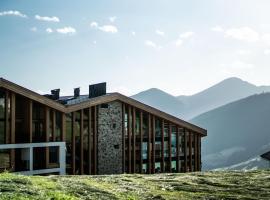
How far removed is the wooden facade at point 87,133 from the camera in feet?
120

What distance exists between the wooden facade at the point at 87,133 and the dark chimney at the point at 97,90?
2.96m

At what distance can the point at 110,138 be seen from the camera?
4412 cm

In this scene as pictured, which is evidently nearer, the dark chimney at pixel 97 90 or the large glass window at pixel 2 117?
the large glass window at pixel 2 117

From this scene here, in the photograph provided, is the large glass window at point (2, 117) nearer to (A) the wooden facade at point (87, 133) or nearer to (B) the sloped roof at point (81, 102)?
(A) the wooden facade at point (87, 133)

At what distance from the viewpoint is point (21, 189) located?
527 inches

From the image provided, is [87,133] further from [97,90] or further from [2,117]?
[2,117]

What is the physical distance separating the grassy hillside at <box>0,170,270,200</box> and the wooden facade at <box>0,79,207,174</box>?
1977 cm

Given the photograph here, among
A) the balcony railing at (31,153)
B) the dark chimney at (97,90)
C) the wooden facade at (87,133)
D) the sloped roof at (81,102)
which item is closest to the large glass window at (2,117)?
the wooden facade at (87,133)

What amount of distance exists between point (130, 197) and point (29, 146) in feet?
79.0

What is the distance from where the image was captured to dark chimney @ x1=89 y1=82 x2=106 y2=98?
1845 inches

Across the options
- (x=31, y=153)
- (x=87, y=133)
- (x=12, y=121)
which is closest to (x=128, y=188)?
(x=12, y=121)

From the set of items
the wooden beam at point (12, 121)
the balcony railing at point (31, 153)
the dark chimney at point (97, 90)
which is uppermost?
the dark chimney at point (97, 90)

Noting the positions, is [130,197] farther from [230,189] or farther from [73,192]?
[230,189]

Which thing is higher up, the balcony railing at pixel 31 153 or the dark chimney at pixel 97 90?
the dark chimney at pixel 97 90
